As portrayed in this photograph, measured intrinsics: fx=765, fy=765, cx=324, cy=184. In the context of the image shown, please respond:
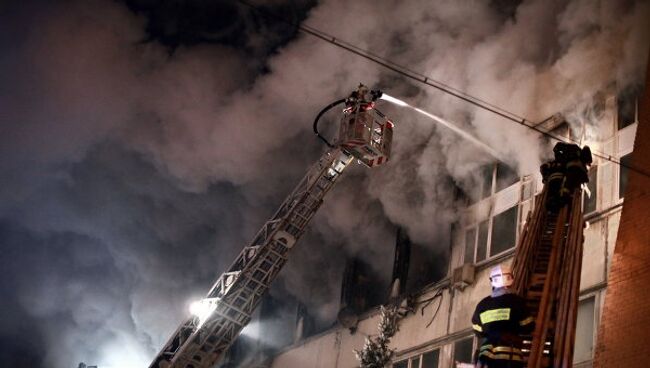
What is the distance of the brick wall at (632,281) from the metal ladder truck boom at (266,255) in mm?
4567

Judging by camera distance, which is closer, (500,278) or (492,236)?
(500,278)

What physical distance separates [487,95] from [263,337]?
9.99 metres

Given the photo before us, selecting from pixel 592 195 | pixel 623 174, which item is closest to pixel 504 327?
pixel 623 174

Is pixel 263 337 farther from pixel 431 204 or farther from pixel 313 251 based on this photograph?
pixel 431 204

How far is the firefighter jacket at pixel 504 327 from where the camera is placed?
6887 millimetres

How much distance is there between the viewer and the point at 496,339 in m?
6.93

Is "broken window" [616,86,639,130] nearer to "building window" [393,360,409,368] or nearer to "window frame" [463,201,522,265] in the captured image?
"window frame" [463,201,522,265]

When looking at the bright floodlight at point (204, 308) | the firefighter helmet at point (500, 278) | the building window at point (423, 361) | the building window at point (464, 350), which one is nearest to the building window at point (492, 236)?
the building window at point (464, 350)

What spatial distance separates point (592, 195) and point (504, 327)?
19.7 ft

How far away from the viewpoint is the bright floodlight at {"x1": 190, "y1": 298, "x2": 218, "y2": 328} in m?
13.0

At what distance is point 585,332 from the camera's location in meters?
11.2

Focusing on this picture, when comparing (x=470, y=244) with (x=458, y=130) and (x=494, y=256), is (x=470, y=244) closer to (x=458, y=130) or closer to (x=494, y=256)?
(x=494, y=256)

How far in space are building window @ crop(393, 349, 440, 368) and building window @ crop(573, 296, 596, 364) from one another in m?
3.57

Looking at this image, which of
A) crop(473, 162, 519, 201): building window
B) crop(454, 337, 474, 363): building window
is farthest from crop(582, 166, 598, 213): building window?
crop(454, 337, 474, 363): building window
